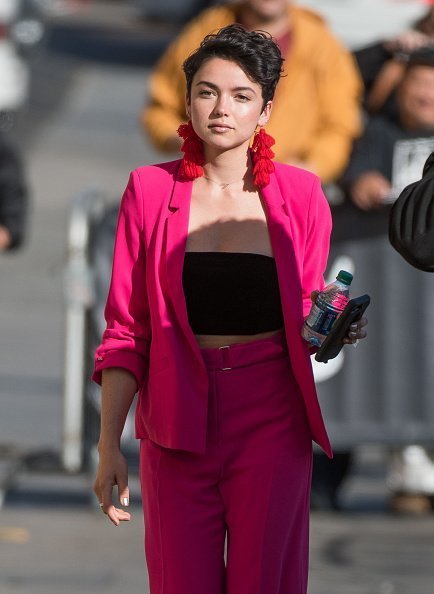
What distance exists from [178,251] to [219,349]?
23cm

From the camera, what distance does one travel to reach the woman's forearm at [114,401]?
3627 mm

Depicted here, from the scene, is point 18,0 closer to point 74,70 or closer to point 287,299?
point 74,70

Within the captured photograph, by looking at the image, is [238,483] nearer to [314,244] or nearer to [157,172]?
[314,244]

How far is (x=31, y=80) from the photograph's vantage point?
61.8 ft

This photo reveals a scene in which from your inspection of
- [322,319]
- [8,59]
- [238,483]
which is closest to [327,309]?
[322,319]

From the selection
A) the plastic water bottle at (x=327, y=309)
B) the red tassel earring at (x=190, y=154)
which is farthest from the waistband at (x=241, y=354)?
the red tassel earring at (x=190, y=154)

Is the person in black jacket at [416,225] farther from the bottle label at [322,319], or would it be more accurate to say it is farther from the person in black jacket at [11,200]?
the person in black jacket at [11,200]

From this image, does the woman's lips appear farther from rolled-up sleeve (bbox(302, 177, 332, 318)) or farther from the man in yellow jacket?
the man in yellow jacket

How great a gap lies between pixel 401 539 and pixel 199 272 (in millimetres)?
3040

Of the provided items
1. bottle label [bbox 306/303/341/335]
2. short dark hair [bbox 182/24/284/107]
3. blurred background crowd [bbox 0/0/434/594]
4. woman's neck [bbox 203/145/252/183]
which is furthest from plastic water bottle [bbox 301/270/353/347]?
blurred background crowd [bbox 0/0/434/594]

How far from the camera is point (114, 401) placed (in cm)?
364

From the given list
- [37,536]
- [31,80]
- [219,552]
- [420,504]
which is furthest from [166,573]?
[31,80]

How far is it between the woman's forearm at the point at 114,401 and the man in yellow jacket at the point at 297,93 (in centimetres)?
321

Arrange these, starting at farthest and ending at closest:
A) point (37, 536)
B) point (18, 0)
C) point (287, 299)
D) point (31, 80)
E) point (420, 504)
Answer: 1. point (31, 80)
2. point (18, 0)
3. point (420, 504)
4. point (37, 536)
5. point (287, 299)
